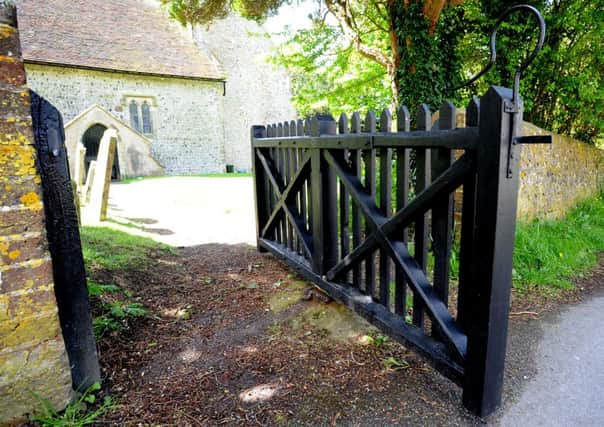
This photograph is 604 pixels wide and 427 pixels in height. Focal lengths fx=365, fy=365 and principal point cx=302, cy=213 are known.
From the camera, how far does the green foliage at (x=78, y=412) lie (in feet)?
5.93

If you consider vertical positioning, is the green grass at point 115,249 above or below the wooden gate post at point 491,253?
below

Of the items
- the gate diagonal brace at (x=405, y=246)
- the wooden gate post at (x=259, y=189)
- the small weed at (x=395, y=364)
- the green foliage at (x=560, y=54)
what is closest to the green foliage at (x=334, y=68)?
the green foliage at (x=560, y=54)

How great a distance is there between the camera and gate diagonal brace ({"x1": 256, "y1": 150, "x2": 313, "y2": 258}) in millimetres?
3439

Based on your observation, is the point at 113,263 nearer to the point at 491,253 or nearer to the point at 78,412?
the point at 78,412

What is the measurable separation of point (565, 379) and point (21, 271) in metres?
3.00

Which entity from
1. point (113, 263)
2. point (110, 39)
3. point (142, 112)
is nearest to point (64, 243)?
point (113, 263)

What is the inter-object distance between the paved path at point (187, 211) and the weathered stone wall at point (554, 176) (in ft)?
12.6

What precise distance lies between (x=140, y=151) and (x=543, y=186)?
644 inches

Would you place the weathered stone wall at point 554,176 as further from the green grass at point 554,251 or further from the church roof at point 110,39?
the church roof at point 110,39

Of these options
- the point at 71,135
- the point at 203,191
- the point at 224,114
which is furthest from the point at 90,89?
the point at 203,191

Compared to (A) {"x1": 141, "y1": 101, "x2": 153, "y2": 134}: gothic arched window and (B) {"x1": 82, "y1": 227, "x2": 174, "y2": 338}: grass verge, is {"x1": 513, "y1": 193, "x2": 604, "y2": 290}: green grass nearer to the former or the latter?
(B) {"x1": 82, "y1": 227, "x2": 174, "y2": 338}: grass verge

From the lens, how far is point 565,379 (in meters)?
2.15

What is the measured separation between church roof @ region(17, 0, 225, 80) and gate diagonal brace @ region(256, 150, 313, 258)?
15.3 metres

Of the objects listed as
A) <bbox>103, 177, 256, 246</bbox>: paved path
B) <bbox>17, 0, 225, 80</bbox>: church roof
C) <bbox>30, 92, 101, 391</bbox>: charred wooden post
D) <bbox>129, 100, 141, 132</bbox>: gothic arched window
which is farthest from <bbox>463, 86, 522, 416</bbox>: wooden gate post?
<bbox>129, 100, 141, 132</bbox>: gothic arched window
